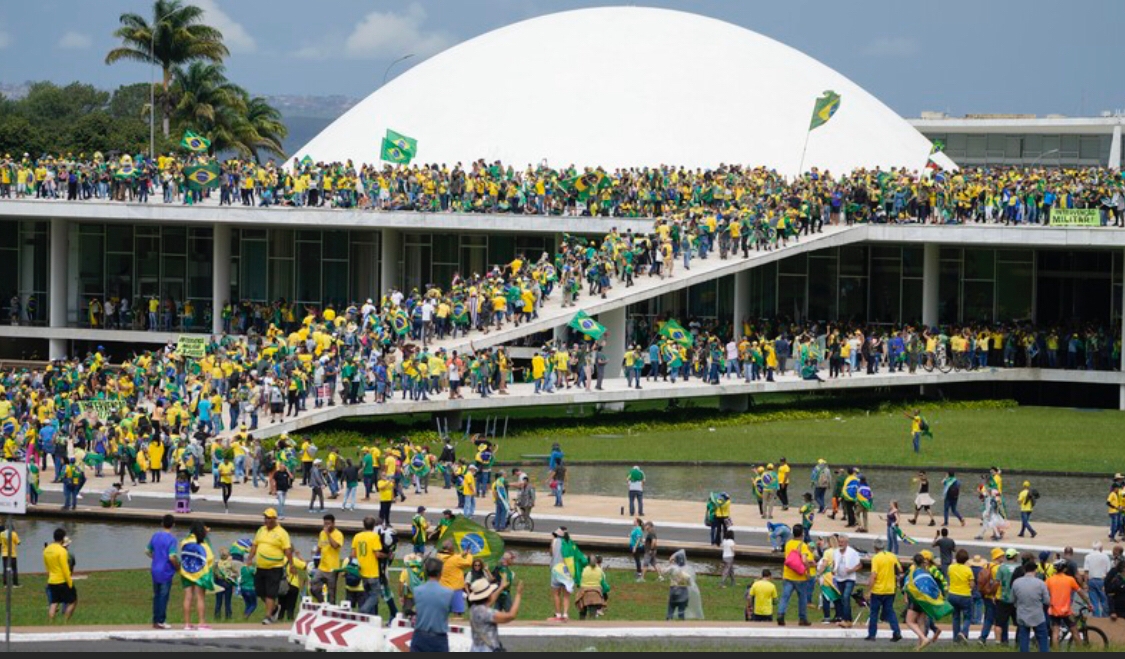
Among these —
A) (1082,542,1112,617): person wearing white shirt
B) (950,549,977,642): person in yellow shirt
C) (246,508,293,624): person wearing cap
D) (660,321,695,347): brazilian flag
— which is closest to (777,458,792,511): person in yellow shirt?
(1082,542,1112,617): person wearing white shirt

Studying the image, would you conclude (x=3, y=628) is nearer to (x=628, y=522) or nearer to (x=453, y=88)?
(x=628, y=522)

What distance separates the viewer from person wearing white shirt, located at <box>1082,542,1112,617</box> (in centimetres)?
2233

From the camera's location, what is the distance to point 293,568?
2086 centimetres

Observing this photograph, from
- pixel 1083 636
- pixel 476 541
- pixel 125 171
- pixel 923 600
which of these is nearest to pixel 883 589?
pixel 923 600

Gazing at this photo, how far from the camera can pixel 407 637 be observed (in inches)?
671

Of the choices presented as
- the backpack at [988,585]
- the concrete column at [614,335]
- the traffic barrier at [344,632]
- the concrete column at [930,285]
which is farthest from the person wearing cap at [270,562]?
the concrete column at [930,285]

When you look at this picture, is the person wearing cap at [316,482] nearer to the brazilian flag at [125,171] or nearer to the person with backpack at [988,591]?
the person with backpack at [988,591]

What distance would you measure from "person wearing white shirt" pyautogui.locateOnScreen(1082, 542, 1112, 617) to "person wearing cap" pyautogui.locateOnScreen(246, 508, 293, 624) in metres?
9.17

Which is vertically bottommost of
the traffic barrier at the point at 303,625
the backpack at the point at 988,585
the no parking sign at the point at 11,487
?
the traffic barrier at the point at 303,625

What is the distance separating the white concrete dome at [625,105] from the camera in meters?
60.5

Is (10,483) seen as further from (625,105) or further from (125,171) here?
(625,105)

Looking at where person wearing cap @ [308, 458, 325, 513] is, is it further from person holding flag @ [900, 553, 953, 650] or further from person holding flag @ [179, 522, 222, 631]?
person holding flag @ [900, 553, 953, 650]

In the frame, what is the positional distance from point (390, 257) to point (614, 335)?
34.2 feet

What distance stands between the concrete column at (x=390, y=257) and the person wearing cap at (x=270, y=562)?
3512 centimetres
